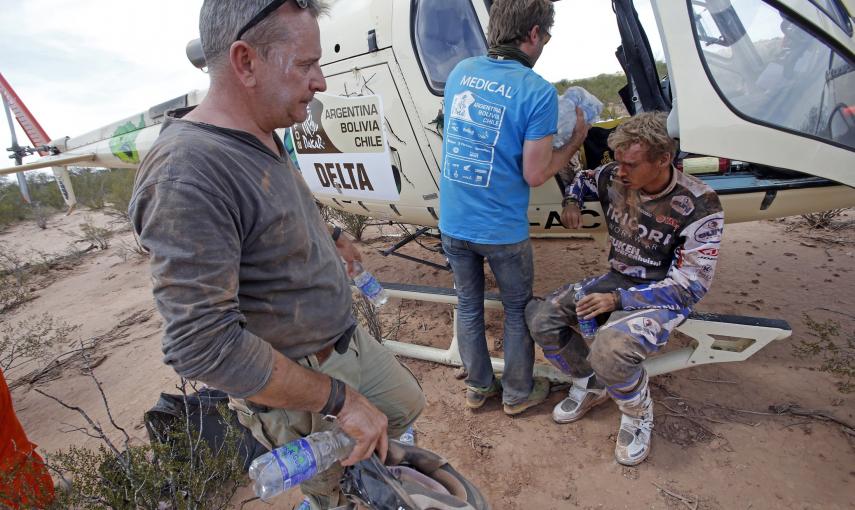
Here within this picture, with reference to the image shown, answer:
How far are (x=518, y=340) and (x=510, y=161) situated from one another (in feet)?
3.45

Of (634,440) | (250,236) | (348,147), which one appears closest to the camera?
(250,236)

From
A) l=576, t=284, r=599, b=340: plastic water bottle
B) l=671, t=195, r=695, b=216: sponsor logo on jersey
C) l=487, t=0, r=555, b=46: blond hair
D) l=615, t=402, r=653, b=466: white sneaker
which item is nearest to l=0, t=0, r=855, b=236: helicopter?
l=671, t=195, r=695, b=216: sponsor logo on jersey

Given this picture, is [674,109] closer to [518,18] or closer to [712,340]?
[518,18]

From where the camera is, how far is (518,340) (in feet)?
8.38

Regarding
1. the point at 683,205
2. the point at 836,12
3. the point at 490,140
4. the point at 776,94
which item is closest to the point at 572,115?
the point at 490,140

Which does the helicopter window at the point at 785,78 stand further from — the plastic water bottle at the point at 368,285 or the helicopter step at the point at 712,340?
the plastic water bottle at the point at 368,285

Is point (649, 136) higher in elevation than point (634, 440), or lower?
higher

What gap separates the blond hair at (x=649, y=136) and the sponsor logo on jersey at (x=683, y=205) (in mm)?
211

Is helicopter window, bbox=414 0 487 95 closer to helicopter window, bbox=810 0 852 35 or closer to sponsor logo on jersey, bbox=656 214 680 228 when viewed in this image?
sponsor logo on jersey, bbox=656 214 680 228

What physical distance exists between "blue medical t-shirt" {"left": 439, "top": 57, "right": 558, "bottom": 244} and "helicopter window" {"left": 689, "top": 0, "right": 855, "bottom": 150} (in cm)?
86

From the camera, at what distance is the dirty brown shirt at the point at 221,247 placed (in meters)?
0.95

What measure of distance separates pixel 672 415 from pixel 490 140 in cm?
192

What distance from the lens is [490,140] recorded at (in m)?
2.13

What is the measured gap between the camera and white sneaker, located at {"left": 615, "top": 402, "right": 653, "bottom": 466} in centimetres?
226
